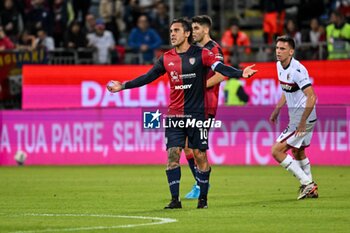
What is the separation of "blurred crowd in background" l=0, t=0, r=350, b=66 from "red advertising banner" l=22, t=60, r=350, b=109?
3.89 feet

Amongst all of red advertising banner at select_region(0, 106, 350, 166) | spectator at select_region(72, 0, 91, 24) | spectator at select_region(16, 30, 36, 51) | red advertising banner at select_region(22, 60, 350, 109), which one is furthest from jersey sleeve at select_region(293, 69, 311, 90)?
spectator at select_region(72, 0, 91, 24)

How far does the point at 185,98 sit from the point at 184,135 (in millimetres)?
503

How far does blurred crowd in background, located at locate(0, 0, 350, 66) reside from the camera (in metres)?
28.1

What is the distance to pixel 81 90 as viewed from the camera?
2762cm

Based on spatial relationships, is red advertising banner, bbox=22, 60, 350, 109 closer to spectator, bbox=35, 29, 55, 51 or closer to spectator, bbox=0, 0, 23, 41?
spectator, bbox=35, 29, 55, 51

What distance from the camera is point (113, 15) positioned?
105ft

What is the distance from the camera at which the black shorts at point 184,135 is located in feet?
47.0

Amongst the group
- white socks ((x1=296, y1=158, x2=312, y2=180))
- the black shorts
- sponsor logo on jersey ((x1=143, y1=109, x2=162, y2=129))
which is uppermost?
sponsor logo on jersey ((x1=143, y1=109, x2=162, y2=129))

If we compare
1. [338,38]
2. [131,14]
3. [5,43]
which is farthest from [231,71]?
[131,14]

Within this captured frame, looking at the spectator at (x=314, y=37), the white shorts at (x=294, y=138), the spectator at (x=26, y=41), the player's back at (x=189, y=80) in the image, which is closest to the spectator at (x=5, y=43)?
the spectator at (x=26, y=41)

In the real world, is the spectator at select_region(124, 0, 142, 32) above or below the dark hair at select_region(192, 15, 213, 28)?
above

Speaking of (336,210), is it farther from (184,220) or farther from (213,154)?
(213,154)

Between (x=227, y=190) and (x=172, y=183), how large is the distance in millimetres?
4047

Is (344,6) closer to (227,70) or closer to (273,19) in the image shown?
(273,19)
